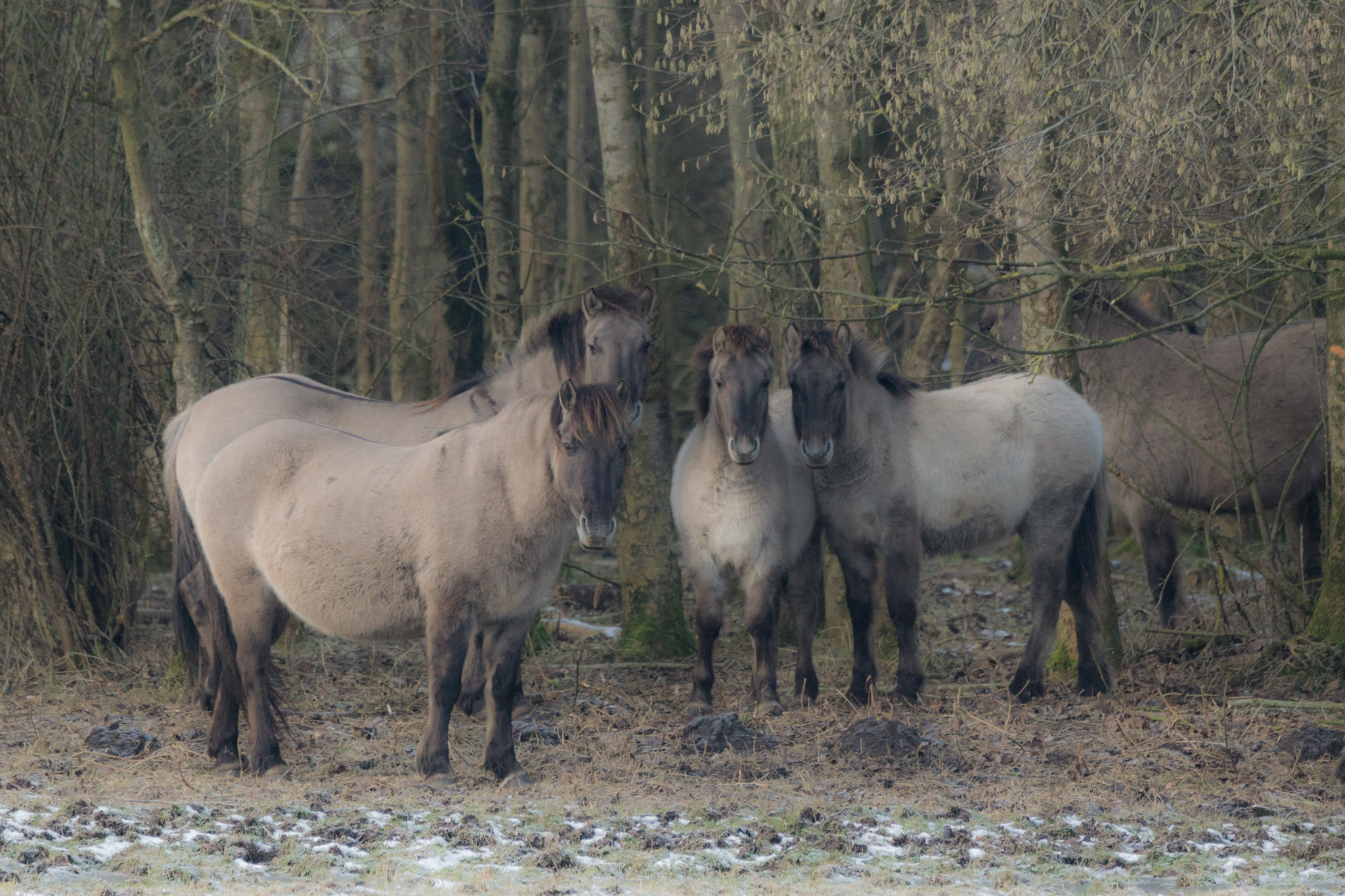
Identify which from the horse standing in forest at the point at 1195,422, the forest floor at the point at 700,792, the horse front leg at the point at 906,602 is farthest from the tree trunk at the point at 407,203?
the horse standing in forest at the point at 1195,422

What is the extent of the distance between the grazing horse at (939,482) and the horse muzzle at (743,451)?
1.33 ft

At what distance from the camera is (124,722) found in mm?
7055

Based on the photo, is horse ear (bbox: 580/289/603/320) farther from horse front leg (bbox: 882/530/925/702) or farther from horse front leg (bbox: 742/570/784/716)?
horse front leg (bbox: 882/530/925/702)

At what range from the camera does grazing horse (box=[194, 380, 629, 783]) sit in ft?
18.3

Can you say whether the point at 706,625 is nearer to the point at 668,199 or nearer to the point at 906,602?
the point at 906,602

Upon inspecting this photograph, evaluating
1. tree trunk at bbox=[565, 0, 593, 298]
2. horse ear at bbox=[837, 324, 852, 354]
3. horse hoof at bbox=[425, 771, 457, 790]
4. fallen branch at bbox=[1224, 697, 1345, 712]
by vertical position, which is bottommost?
fallen branch at bbox=[1224, 697, 1345, 712]

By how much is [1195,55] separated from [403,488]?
415cm

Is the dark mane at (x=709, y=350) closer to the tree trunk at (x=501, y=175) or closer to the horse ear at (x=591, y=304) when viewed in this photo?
the horse ear at (x=591, y=304)

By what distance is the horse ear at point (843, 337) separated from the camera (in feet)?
25.2

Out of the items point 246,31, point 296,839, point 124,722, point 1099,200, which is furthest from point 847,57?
point 246,31

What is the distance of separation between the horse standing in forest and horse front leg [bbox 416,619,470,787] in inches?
203

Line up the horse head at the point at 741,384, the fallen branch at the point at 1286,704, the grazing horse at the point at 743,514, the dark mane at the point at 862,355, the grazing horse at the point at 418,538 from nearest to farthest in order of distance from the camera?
the grazing horse at the point at 418,538 → the fallen branch at the point at 1286,704 → the horse head at the point at 741,384 → the grazing horse at the point at 743,514 → the dark mane at the point at 862,355

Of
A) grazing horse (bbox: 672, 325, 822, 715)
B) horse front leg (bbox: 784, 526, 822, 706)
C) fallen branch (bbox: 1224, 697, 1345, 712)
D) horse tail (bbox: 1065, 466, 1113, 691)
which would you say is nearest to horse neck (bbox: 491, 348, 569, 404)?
grazing horse (bbox: 672, 325, 822, 715)

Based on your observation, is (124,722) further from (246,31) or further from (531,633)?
(246,31)
